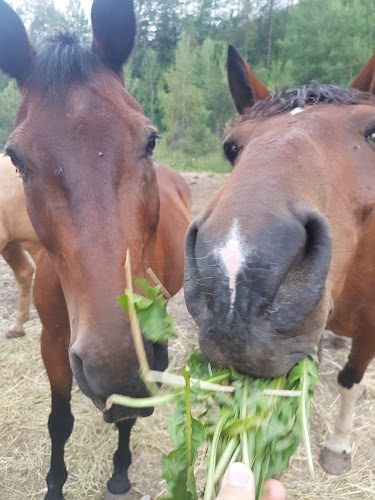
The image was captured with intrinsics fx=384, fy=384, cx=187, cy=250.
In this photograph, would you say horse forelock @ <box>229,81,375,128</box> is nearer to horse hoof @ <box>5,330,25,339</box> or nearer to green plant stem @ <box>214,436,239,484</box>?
green plant stem @ <box>214,436,239,484</box>

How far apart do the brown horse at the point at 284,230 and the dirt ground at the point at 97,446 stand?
77.2 inches

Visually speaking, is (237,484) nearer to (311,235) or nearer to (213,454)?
(213,454)

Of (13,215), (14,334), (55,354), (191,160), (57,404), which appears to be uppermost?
(55,354)

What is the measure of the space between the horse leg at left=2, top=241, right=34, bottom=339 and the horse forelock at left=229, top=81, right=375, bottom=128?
395cm

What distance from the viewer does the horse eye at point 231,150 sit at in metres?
2.04

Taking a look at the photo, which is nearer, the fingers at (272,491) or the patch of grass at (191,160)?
the fingers at (272,491)

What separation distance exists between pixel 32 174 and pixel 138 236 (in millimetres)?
602

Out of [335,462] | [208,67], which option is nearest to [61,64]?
[335,462]

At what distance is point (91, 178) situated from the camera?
5.77 ft

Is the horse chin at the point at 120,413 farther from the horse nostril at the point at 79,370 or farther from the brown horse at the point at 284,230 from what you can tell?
the brown horse at the point at 284,230

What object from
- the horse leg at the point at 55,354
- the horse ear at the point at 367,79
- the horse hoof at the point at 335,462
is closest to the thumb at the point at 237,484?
the horse leg at the point at 55,354

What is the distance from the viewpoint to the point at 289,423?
1307 mm

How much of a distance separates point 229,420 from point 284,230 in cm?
65

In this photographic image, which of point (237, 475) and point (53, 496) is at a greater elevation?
point (237, 475)
